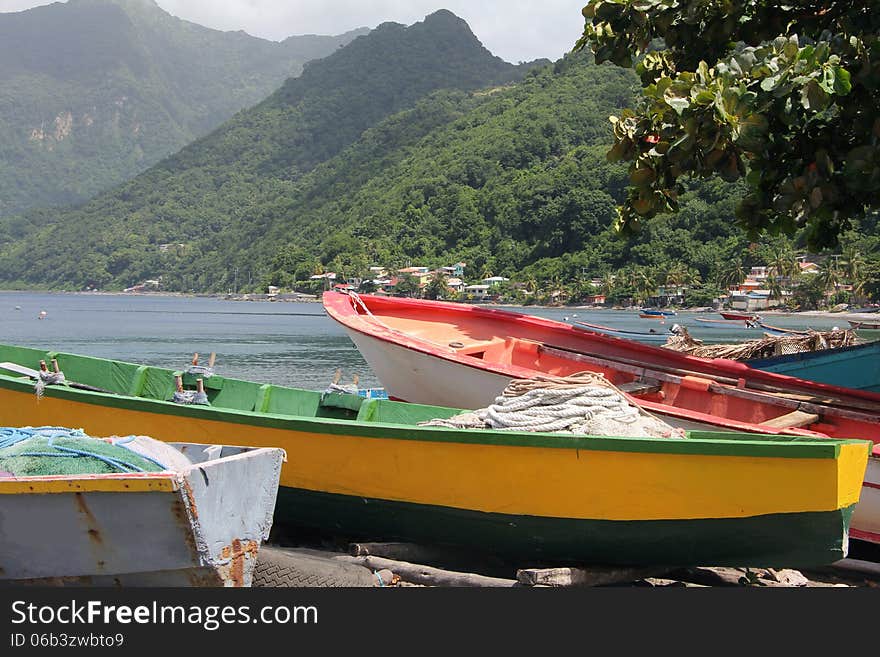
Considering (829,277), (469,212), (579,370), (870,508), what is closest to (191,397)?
(579,370)

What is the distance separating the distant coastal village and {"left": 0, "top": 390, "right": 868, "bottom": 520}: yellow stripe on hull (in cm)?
8388

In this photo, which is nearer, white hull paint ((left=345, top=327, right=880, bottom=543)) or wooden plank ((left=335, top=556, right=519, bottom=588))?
wooden plank ((left=335, top=556, right=519, bottom=588))

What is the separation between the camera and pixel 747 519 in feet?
20.7

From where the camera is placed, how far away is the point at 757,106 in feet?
24.4

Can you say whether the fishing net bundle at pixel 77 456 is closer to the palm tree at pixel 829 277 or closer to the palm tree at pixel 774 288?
the palm tree at pixel 829 277

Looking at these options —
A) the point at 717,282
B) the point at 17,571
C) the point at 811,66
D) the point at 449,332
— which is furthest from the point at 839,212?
the point at 717,282

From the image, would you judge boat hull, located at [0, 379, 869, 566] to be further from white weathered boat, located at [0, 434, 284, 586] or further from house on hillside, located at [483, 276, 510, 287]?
house on hillside, located at [483, 276, 510, 287]

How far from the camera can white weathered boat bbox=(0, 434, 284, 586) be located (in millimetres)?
5348

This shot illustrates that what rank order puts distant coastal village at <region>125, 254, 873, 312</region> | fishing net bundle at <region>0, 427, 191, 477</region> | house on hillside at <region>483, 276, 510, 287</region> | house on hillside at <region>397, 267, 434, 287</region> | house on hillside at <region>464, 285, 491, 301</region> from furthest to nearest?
house on hillside at <region>483, 276, 510, 287</region>, house on hillside at <region>397, 267, 434, 287</region>, house on hillside at <region>464, 285, 491, 301</region>, distant coastal village at <region>125, 254, 873, 312</region>, fishing net bundle at <region>0, 427, 191, 477</region>

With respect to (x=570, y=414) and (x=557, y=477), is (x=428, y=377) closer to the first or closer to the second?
(x=570, y=414)

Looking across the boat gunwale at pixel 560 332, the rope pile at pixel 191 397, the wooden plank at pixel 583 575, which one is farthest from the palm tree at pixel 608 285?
the wooden plank at pixel 583 575

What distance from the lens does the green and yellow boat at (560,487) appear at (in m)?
6.17

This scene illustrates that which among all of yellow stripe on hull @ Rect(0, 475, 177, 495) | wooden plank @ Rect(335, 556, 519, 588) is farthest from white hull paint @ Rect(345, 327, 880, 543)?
yellow stripe on hull @ Rect(0, 475, 177, 495)

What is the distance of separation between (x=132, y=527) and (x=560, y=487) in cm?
291
